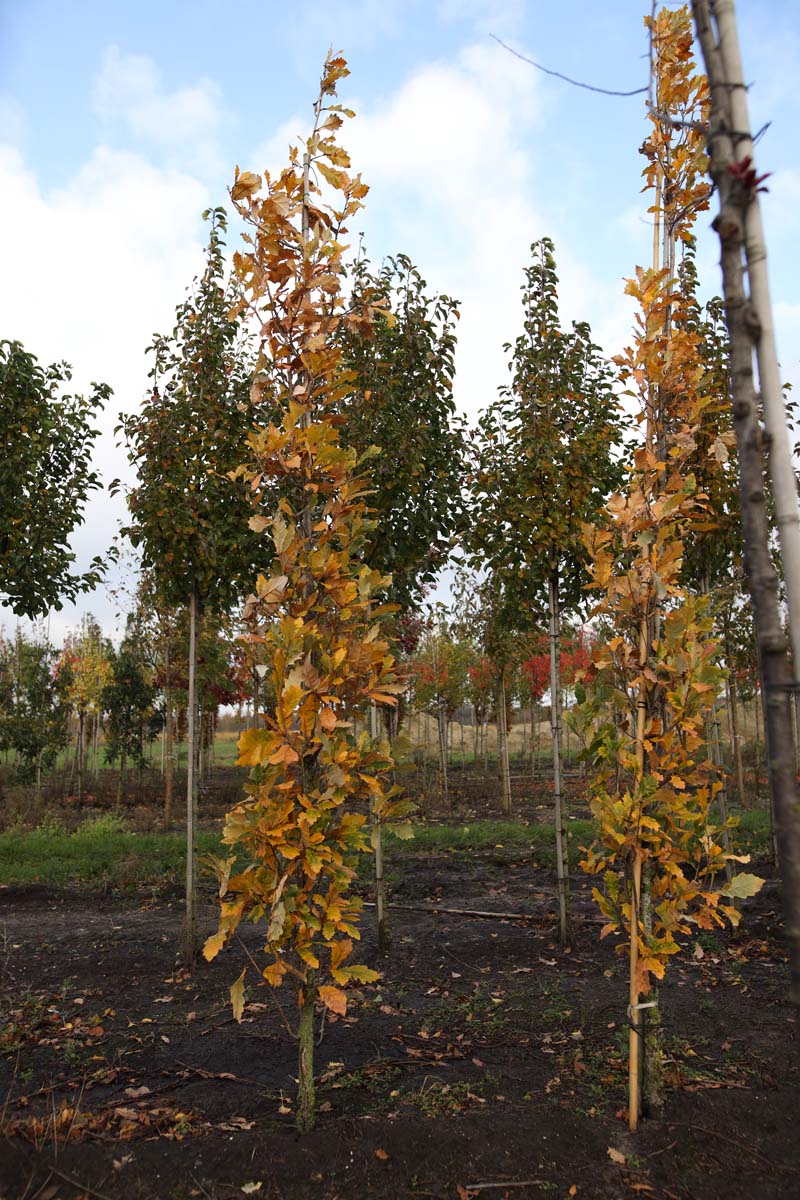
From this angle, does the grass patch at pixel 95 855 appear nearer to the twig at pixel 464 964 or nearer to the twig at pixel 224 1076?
the twig at pixel 464 964

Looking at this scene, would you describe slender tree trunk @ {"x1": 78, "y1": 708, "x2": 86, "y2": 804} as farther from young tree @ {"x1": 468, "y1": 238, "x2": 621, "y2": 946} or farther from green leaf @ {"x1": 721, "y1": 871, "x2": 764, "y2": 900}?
green leaf @ {"x1": 721, "y1": 871, "x2": 764, "y2": 900}

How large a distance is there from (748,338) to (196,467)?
17.3ft

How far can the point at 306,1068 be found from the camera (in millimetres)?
3258

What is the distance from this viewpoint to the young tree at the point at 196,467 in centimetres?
629

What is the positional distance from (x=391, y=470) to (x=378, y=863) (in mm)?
3124

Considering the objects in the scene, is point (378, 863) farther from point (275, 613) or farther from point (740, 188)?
Answer: point (740, 188)

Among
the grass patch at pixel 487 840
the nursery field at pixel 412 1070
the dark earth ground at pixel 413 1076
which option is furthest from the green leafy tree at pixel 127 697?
the dark earth ground at pixel 413 1076

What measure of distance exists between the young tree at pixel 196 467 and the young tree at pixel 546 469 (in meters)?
2.13

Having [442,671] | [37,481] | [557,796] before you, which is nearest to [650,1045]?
[557,796]

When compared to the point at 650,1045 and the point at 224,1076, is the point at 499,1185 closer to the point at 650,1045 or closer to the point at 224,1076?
the point at 650,1045

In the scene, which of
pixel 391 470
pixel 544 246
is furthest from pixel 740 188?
pixel 544 246

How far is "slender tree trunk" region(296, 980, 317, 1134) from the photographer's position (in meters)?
3.24

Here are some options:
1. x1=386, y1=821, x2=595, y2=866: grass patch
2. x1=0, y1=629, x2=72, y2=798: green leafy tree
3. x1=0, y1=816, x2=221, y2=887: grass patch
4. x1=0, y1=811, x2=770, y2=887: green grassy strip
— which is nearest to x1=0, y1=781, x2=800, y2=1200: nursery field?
x1=0, y1=816, x2=221, y2=887: grass patch

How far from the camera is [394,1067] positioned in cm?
404
